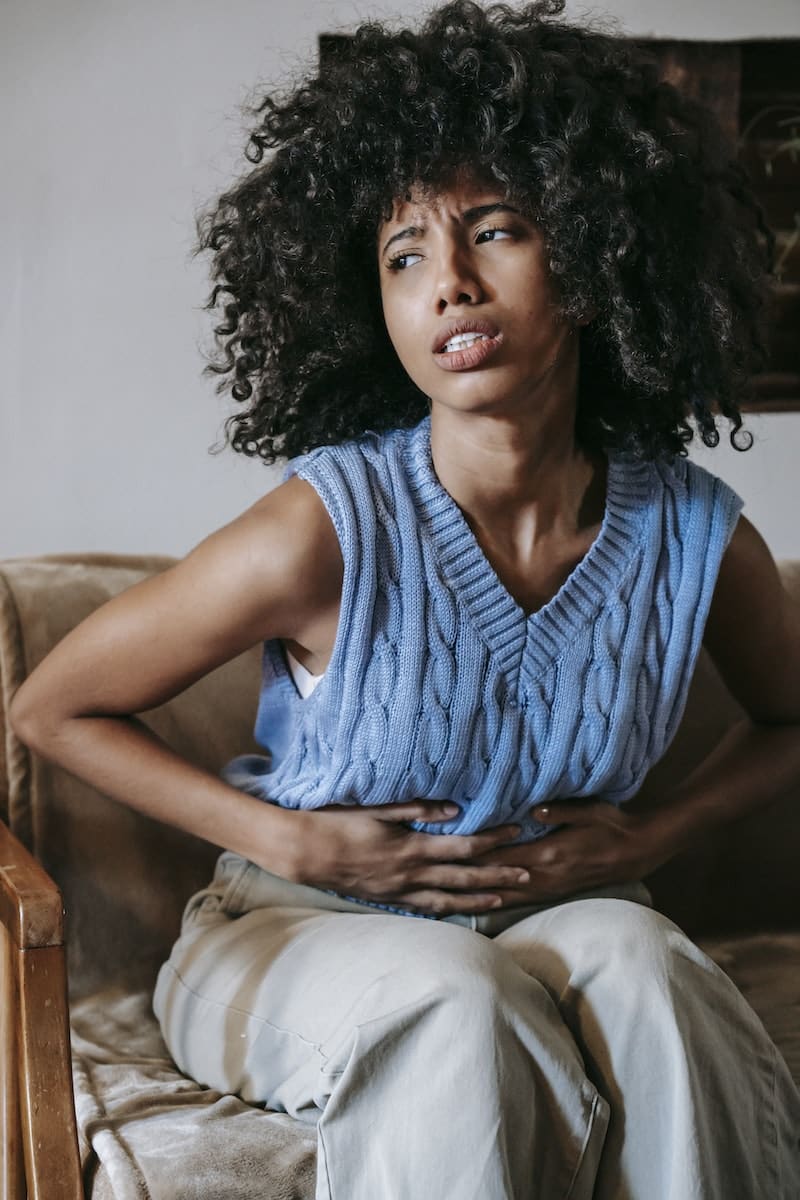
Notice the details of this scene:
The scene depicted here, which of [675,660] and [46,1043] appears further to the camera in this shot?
[675,660]

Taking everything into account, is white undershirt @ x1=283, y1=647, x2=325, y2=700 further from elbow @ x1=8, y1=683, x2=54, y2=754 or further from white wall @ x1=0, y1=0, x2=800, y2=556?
white wall @ x1=0, y1=0, x2=800, y2=556

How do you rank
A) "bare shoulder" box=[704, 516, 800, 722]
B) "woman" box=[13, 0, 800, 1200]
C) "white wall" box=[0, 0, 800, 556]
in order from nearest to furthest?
"woman" box=[13, 0, 800, 1200] < "bare shoulder" box=[704, 516, 800, 722] < "white wall" box=[0, 0, 800, 556]

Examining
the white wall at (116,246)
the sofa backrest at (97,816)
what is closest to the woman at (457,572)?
the sofa backrest at (97,816)

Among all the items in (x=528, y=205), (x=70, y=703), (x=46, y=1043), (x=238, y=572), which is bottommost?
(x=46, y=1043)

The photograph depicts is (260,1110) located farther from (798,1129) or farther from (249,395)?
(249,395)

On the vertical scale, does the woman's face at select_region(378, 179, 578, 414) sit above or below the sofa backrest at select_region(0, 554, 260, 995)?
above

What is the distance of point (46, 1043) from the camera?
1031 millimetres

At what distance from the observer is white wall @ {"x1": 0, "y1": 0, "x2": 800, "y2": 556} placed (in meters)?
1.87

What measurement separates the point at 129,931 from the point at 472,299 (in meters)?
0.81

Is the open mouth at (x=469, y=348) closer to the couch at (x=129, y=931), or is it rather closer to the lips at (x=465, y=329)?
the lips at (x=465, y=329)

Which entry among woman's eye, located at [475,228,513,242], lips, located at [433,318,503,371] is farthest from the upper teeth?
woman's eye, located at [475,228,513,242]

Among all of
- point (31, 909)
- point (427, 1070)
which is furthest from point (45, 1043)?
point (427, 1070)

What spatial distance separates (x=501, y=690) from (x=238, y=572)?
0.28m

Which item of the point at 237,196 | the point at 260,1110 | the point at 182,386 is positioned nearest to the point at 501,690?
the point at 260,1110
